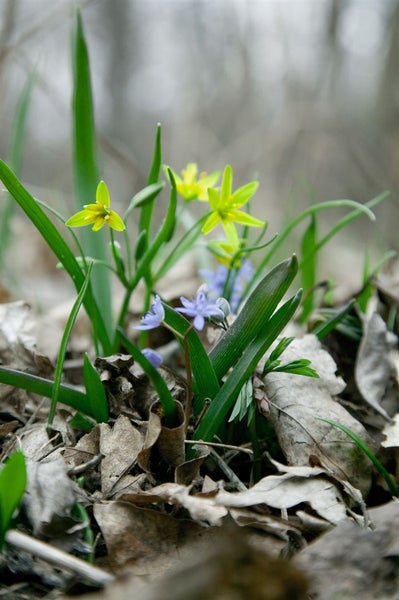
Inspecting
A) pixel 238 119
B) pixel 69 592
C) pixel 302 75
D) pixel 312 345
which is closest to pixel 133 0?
pixel 238 119

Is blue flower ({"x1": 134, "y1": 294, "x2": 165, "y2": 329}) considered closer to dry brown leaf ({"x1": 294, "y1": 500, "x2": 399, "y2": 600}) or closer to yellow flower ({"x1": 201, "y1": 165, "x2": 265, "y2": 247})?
yellow flower ({"x1": 201, "y1": 165, "x2": 265, "y2": 247})

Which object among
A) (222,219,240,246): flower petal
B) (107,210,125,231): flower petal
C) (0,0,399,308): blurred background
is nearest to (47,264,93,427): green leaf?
(107,210,125,231): flower petal

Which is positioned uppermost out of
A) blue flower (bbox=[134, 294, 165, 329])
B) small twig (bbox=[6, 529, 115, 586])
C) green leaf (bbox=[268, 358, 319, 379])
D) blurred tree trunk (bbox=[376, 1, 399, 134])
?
blurred tree trunk (bbox=[376, 1, 399, 134])

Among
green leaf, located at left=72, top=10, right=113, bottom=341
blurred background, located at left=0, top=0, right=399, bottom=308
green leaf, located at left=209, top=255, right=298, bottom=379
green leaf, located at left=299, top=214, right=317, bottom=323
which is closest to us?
green leaf, located at left=209, top=255, right=298, bottom=379

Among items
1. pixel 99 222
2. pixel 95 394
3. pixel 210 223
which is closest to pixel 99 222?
pixel 99 222

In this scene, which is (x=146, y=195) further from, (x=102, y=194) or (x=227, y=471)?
(x=227, y=471)

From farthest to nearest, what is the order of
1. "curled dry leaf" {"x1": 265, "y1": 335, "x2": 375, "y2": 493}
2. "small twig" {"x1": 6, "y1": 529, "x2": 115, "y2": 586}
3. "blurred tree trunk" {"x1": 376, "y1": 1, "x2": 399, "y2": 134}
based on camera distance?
"blurred tree trunk" {"x1": 376, "y1": 1, "x2": 399, "y2": 134}, "curled dry leaf" {"x1": 265, "y1": 335, "x2": 375, "y2": 493}, "small twig" {"x1": 6, "y1": 529, "x2": 115, "y2": 586}

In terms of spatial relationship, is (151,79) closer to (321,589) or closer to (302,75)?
(302,75)
